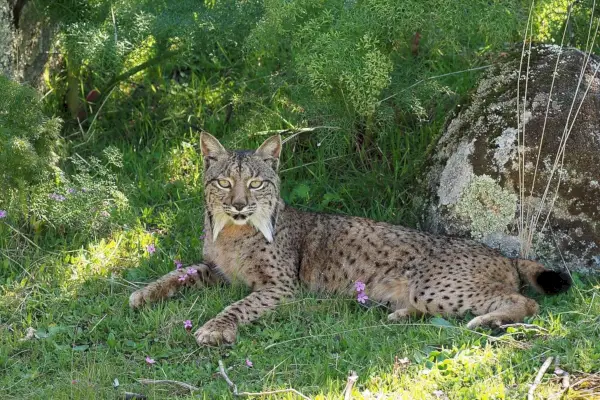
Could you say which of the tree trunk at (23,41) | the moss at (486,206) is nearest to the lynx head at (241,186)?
the moss at (486,206)

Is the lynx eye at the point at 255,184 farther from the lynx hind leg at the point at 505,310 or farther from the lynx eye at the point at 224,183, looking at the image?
the lynx hind leg at the point at 505,310

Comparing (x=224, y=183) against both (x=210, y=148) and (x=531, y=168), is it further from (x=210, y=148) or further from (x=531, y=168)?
(x=531, y=168)

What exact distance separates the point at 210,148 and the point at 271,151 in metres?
0.40

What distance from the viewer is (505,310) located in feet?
17.4

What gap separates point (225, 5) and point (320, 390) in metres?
3.60

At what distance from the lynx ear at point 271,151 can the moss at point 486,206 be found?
4.01ft

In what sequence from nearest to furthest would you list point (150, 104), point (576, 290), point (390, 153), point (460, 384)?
point (460, 384) → point (576, 290) → point (390, 153) → point (150, 104)

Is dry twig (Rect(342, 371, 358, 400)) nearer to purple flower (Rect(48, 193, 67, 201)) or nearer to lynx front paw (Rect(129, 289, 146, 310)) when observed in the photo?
lynx front paw (Rect(129, 289, 146, 310))

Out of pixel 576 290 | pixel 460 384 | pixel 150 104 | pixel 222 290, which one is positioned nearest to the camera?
pixel 460 384

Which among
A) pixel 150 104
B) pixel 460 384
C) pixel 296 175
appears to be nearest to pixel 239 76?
pixel 150 104

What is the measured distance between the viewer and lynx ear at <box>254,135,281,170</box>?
245 inches

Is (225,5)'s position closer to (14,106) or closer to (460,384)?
(14,106)

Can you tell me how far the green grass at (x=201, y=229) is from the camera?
479 cm

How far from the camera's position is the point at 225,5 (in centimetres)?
722
